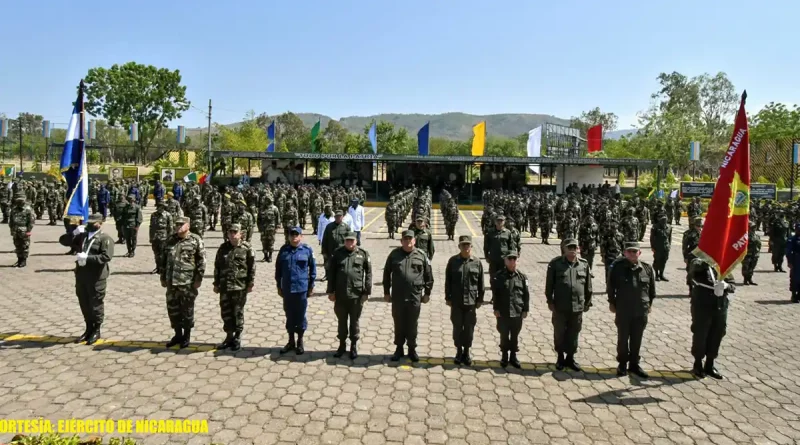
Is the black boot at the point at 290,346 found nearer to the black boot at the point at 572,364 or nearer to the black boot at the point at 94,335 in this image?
the black boot at the point at 94,335

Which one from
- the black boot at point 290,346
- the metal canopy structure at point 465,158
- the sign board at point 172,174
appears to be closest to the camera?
the black boot at point 290,346

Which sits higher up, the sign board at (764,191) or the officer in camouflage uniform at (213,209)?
the sign board at (764,191)

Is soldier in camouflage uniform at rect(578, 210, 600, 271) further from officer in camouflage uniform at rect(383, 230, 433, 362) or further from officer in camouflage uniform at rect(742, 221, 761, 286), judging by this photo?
officer in camouflage uniform at rect(383, 230, 433, 362)

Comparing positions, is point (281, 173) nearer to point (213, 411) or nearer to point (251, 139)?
point (251, 139)

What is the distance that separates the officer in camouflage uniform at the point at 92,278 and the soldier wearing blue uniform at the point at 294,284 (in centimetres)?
216

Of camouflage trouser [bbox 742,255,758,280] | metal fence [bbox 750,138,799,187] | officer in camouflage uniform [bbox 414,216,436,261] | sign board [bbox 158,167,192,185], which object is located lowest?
camouflage trouser [bbox 742,255,758,280]

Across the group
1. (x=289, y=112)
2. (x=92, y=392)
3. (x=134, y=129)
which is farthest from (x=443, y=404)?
(x=289, y=112)

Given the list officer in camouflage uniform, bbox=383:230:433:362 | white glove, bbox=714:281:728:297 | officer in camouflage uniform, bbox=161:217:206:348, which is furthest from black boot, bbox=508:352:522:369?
officer in camouflage uniform, bbox=161:217:206:348

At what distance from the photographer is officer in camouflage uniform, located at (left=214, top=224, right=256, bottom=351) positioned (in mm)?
6086

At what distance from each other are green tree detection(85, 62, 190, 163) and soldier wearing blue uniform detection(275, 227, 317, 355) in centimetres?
5385

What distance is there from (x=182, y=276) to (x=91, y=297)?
1241 mm

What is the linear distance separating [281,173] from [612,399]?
119ft

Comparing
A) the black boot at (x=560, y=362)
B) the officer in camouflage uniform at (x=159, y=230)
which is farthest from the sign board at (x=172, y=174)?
the black boot at (x=560, y=362)

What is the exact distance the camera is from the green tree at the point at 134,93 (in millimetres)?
53281
